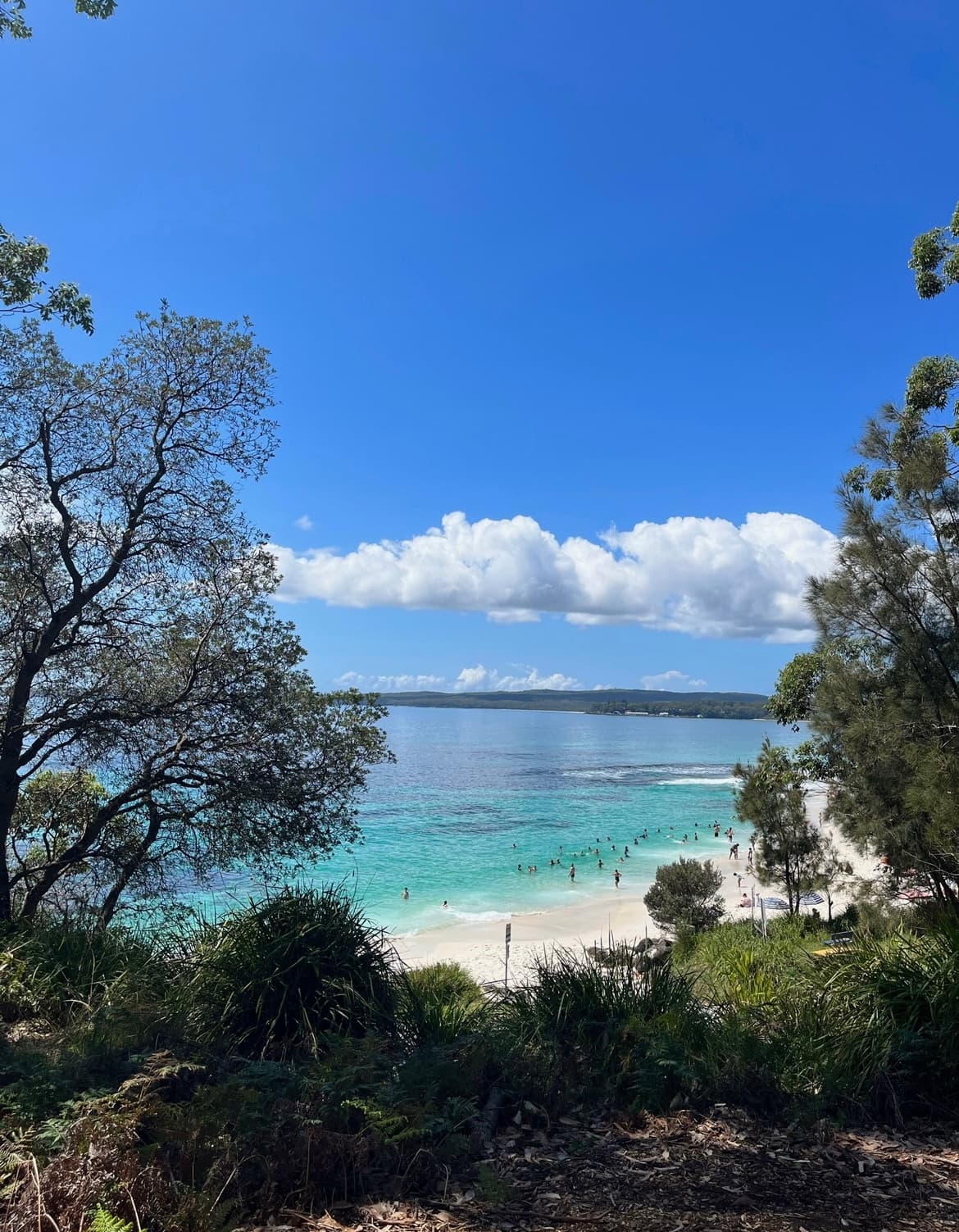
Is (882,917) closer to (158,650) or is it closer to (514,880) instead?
(158,650)

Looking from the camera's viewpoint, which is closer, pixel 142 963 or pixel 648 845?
pixel 142 963

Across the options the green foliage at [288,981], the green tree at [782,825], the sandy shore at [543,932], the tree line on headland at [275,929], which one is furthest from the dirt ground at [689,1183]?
the green tree at [782,825]

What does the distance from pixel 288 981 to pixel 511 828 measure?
57.7 metres

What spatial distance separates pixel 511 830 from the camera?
60469mm

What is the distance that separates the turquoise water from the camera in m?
39.9

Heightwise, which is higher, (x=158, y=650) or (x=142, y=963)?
(x=158, y=650)

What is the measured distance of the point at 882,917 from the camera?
13445 mm

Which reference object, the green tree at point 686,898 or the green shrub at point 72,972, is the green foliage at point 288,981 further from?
the green tree at point 686,898

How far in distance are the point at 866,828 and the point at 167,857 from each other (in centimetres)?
1085

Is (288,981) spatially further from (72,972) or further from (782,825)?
(782,825)

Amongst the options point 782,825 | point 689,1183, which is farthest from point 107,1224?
point 782,825

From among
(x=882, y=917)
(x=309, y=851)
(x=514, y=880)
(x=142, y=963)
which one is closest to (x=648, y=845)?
(x=514, y=880)

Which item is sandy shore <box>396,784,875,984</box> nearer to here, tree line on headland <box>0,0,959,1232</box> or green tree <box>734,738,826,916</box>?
green tree <box>734,738,826,916</box>

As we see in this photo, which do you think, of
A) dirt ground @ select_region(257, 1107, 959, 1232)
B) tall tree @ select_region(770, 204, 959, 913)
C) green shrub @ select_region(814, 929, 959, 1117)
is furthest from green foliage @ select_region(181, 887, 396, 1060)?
tall tree @ select_region(770, 204, 959, 913)
